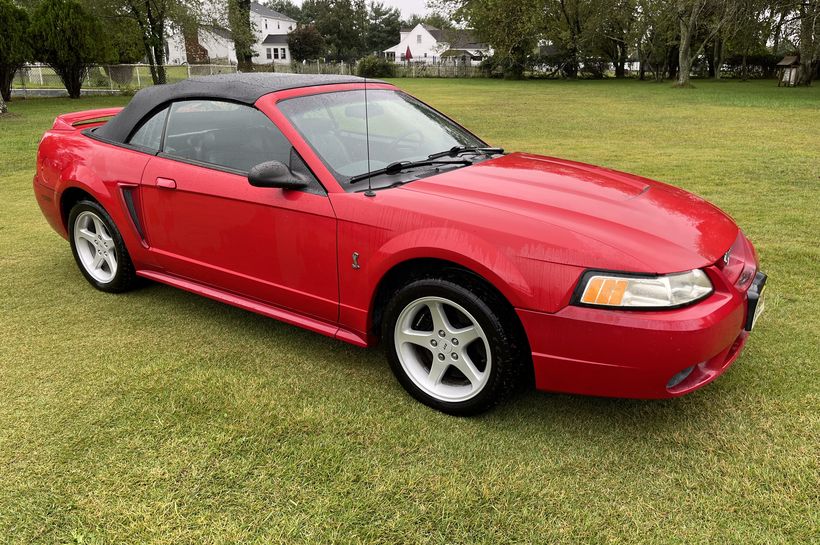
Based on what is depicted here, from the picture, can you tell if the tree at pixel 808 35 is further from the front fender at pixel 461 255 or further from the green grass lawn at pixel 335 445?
the front fender at pixel 461 255

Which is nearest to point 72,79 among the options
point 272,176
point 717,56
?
point 272,176

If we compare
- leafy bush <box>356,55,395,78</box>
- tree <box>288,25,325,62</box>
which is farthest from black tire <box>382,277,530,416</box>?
tree <box>288,25,325,62</box>

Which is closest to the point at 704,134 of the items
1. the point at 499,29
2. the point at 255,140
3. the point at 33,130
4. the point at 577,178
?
the point at 577,178

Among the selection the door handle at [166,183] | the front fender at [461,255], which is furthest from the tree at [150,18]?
the front fender at [461,255]

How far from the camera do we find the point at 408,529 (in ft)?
7.19

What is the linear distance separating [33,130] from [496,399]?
14.5 m

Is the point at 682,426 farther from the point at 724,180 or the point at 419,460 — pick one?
the point at 724,180

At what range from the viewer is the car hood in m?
2.45

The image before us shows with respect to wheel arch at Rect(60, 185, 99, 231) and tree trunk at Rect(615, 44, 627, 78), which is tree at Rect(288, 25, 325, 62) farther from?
wheel arch at Rect(60, 185, 99, 231)

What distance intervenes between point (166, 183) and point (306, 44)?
79372mm

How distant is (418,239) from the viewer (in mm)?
2695

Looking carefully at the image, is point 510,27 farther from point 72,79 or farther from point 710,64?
point 72,79

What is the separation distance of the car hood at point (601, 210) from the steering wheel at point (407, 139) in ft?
1.32

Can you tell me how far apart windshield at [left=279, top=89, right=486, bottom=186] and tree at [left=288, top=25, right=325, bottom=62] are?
78727 millimetres
